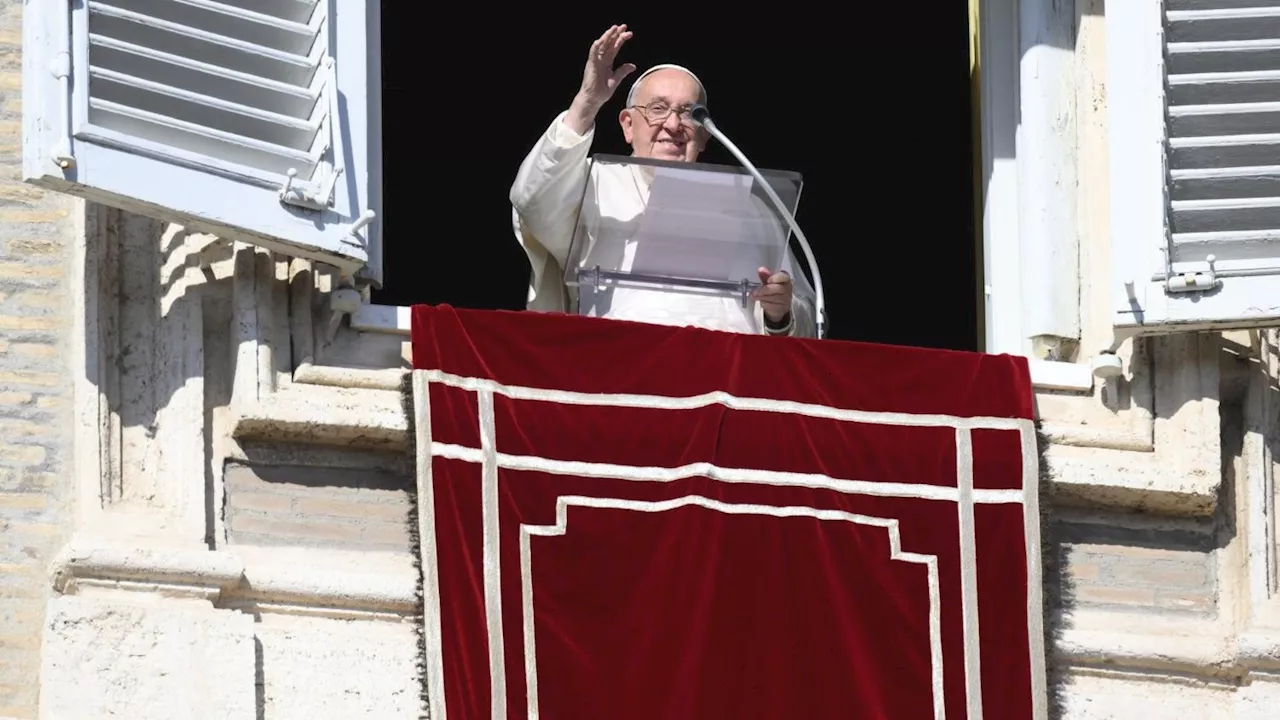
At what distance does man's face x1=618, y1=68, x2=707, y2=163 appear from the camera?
429 inches

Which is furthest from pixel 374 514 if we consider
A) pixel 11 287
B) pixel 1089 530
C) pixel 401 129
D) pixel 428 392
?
pixel 401 129

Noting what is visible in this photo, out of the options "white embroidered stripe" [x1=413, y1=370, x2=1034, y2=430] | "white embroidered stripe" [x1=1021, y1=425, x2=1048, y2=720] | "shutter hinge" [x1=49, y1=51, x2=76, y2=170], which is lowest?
"white embroidered stripe" [x1=1021, y1=425, x2=1048, y2=720]

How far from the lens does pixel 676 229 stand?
10.2 meters

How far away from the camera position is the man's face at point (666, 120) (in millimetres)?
10906

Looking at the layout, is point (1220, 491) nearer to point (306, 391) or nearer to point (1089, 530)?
point (1089, 530)

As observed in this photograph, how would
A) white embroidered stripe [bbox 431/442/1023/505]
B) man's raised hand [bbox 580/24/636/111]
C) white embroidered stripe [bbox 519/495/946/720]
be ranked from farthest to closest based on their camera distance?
man's raised hand [bbox 580/24/636/111], white embroidered stripe [bbox 431/442/1023/505], white embroidered stripe [bbox 519/495/946/720]

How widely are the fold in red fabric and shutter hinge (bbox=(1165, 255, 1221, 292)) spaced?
0.41 meters

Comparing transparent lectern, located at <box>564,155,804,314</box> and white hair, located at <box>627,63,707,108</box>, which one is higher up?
white hair, located at <box>627,63,707,108</box>

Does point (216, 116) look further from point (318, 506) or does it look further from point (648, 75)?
point (648, 75)

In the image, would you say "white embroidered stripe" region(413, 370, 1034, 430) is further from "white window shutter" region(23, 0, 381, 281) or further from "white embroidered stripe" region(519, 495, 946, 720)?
"white window shutter" region(23, 0, 381, 281)

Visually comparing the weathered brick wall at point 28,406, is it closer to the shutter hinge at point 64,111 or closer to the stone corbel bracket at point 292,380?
the stone corbel bracket at point 292,380

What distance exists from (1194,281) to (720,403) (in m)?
1.10

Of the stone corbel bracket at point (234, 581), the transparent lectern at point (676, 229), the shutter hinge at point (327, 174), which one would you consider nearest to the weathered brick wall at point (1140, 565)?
the transparent lectern at point (676, 229)

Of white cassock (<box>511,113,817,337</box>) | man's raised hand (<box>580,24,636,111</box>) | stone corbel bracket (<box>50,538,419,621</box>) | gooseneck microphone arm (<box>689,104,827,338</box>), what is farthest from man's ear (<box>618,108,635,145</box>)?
stone corbel bracket (<box>50,538,419,621</box>)
